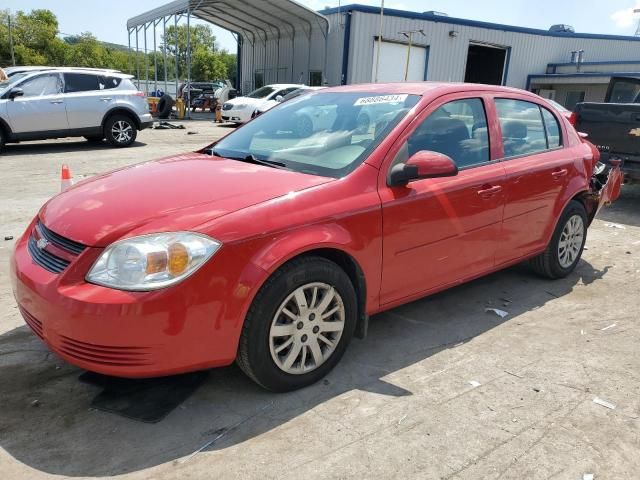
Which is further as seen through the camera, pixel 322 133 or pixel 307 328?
pixel 322 133

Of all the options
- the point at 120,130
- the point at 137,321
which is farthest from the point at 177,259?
the point at 120,130

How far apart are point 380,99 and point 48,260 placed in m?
2.28

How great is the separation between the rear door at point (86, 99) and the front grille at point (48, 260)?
33.4 ft

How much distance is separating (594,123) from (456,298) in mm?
5151

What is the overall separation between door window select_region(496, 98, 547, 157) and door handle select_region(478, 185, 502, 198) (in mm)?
346

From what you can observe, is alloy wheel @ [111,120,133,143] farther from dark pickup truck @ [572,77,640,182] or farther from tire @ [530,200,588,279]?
tire @ [530,200,588,279]

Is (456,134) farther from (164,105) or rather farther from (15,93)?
(164,105)

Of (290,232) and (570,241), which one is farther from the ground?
(290,232)

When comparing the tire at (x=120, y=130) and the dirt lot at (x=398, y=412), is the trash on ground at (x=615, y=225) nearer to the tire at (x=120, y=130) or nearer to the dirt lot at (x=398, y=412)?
the dirt lot at (x=398, y=412)

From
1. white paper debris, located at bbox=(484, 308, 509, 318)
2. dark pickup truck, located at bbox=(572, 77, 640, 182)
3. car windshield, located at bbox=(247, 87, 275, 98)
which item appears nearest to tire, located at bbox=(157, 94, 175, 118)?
car windshield, located at bbox=(247, 87, 275, 98)

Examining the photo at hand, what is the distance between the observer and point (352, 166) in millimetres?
3129

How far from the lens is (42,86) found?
1147cm

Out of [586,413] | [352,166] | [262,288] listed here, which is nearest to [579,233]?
[586,413]

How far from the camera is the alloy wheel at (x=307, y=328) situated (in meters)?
2.79
